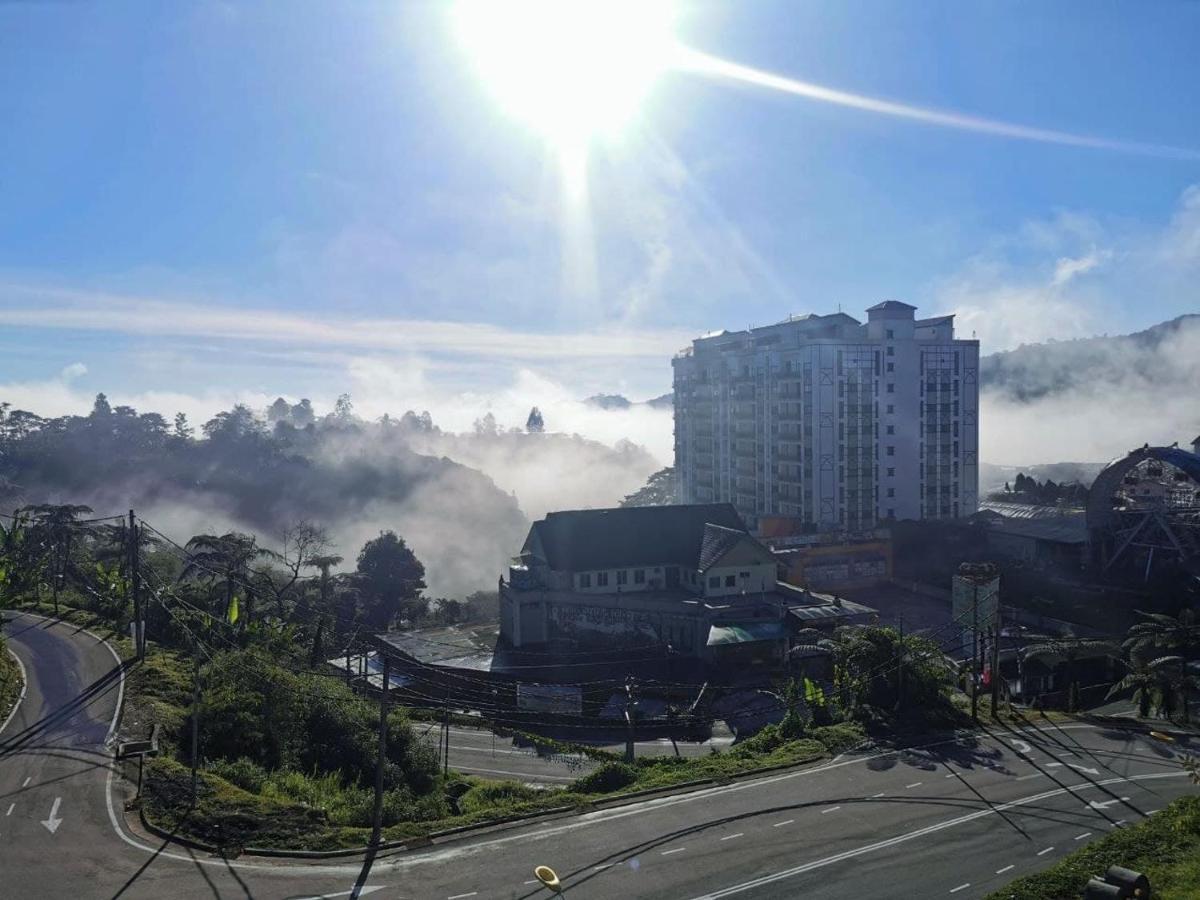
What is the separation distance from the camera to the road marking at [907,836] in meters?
18.7

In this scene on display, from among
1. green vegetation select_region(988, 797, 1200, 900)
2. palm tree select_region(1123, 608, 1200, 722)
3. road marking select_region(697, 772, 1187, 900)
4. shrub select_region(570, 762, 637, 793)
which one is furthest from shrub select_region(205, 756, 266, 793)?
palm tree select_region(1123, 608, 1200, 722)

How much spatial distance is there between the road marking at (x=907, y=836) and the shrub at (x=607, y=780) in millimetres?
7178

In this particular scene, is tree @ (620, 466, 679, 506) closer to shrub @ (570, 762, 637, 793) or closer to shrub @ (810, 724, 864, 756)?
shrub @ (810, 724, 864, 756)

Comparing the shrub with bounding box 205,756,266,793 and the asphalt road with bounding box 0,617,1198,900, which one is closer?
the asphalt road with bounding box 0,617,1198,900

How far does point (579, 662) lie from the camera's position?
155 feet

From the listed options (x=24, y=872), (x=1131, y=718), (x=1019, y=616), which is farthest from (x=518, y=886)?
(x=1019, y=616)

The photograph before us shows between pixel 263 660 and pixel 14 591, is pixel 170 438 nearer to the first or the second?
pixel 14 591

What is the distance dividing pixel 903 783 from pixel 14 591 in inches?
1887

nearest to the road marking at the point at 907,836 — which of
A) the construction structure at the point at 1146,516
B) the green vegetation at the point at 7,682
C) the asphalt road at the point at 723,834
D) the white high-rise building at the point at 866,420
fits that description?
the asphalt road at the point at 723,834

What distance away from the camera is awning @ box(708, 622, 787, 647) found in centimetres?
4453

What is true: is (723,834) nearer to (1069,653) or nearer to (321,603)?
(1069,653)

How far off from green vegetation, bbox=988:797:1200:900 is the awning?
25540 mm

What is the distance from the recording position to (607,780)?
2567 centimetres

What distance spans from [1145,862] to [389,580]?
63.8 meters
